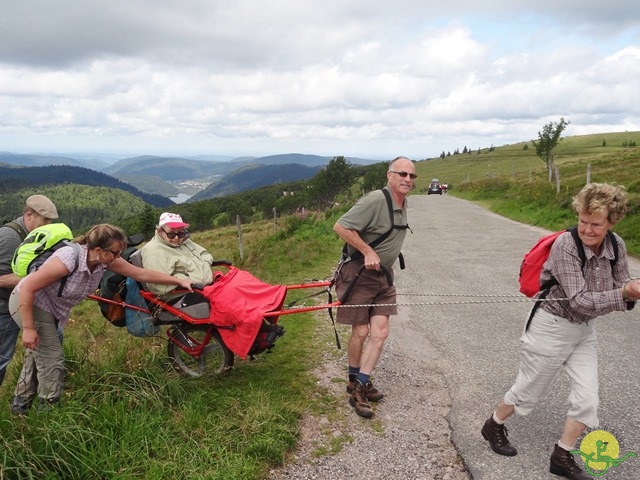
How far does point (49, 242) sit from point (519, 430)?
14.1 ft

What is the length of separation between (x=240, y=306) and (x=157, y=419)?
49.0 inches

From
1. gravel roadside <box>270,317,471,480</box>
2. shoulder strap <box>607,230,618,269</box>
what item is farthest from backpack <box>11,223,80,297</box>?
shoulder strap <box>607,230,618,269</box>

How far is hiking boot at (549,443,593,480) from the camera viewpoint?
10.4 feet

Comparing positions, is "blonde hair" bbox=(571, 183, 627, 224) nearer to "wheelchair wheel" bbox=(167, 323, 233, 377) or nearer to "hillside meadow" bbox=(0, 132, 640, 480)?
"hillside meadow" bbox=(0, 132, 640, 480)

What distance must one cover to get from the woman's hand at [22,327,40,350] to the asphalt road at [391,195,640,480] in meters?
3.22

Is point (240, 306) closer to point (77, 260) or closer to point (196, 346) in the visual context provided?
point (196, 346)

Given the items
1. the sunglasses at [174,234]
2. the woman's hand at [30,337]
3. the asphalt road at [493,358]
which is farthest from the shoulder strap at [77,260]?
the asphalt road at [493,358]

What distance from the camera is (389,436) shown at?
3816 mm

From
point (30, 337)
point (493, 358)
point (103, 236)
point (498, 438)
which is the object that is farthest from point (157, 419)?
point (493, 358)

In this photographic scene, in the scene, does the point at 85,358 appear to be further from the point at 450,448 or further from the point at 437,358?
the point at 437,358

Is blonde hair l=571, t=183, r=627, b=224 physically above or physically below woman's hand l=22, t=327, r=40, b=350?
above

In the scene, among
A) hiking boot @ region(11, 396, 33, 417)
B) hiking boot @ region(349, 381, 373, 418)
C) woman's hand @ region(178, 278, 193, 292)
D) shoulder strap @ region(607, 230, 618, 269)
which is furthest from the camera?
woman's hand @ region(178, 278, 193, 292)


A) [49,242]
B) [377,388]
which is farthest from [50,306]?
[377,388]

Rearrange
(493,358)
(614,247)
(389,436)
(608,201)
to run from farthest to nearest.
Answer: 1. (493,358)
2. (389,436)
3. (614,247)
4. (608,201)
